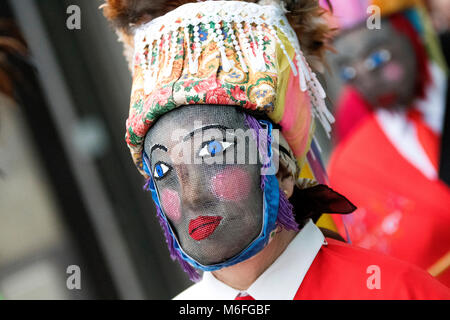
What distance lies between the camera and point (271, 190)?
1.23 m

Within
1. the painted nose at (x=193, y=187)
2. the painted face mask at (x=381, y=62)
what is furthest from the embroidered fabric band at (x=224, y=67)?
the painted face mask at (x=381, y=62)

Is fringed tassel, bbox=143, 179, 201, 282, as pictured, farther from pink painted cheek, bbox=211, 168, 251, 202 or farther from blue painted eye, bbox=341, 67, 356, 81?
blue painted eye, bbox=341, 67, 356, 81

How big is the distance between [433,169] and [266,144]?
1.22 metres

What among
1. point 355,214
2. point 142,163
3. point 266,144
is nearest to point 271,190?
point 266,144

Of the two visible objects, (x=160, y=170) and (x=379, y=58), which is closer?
(x=160, y=170)

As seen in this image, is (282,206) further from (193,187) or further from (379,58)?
(379,58)

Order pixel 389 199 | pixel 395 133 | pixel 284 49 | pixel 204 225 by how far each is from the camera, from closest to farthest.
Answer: pixel 204 225 → pixel 284 49 → pixel 389 199 → pixel 395 133

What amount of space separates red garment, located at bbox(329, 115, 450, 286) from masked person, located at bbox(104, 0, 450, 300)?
0.73 m

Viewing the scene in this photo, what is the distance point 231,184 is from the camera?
3.88 feet

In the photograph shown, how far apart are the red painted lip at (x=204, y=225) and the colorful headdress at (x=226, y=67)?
22cm

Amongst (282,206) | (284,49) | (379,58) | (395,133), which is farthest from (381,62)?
(282,206)

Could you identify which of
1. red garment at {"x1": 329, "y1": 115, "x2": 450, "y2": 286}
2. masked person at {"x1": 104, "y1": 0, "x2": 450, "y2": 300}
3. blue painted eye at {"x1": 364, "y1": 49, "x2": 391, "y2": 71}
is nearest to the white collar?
masked person at {"x1": 104, "y1": 0, "x2": 450, "y2": 300}

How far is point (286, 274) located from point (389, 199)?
1118 mm

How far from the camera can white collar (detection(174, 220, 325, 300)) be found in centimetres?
129
